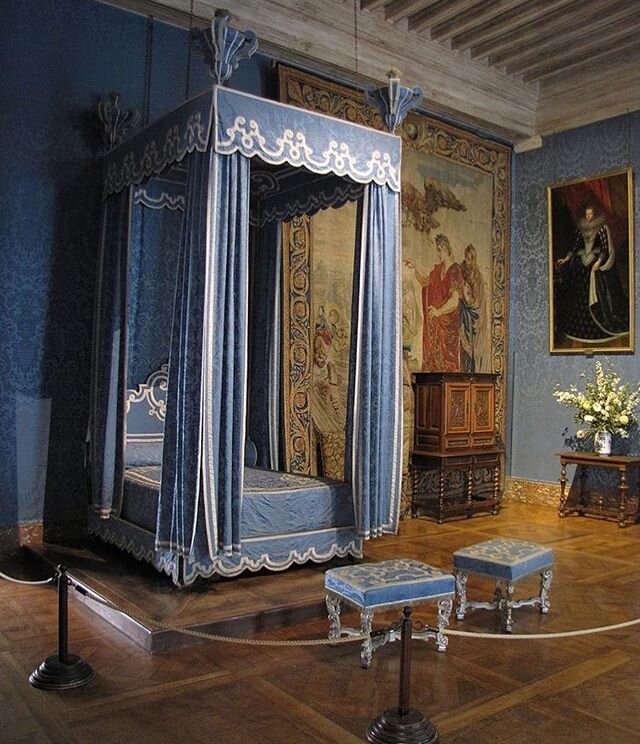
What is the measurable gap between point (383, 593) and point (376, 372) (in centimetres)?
183

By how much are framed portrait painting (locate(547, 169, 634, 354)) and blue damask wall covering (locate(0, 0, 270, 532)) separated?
5.21 m

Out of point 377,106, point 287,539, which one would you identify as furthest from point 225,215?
point 287,539

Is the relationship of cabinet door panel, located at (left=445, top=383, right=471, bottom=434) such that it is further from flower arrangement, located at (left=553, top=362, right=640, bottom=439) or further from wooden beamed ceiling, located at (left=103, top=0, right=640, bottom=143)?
wooden beamed ceiling, located at (left=103, top=0, right=640, bottom=143)

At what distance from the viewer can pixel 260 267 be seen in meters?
A: 6.94

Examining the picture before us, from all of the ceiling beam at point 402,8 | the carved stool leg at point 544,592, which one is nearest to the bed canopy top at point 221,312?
the carved stool leg at point 544,592

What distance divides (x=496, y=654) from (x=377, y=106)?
146 inches

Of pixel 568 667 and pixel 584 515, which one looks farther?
pixel 584 515

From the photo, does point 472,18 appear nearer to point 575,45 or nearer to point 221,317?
point 575,45

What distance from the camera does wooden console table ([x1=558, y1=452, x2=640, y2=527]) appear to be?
26.2ft

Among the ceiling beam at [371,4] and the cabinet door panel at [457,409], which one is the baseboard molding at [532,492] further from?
the ceiling beam at [371,4]

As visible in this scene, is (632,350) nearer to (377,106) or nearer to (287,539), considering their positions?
(377,106)

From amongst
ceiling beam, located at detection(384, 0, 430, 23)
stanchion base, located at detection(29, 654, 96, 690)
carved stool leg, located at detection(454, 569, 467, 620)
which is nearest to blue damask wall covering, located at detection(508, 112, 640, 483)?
ceiling beam, located at detection(384, 0, 430, 23)

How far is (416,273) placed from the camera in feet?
28.3

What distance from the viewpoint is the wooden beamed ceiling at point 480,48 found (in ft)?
23.6
